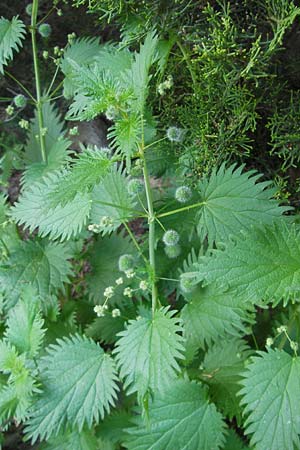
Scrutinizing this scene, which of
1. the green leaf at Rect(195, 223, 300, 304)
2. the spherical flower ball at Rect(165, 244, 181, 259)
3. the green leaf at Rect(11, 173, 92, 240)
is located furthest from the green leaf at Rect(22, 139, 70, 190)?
the green leaf at Rect(195, 223, 300, 304)

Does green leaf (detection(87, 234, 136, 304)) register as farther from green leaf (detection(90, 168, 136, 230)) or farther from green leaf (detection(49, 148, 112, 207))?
green leaf (detection(49, 148, 112, 207))

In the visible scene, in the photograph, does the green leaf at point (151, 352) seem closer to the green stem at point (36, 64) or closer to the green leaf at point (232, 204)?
the green leaf at point (232, 204)

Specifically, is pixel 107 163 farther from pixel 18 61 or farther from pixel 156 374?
pixel 18 61

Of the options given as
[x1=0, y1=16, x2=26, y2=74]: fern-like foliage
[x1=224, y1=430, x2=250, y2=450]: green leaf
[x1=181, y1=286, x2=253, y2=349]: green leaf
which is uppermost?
[x1=0, y1=16, x2=26, y2=74]: fern-like foliage

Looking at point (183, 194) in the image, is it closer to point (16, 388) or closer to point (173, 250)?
point (173, 250)

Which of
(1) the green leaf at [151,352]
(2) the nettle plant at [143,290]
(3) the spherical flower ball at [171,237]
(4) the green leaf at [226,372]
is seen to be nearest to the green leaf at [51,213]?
(2) the nettle plant at [143,290]

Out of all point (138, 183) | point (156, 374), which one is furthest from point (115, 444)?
point (138, 183)

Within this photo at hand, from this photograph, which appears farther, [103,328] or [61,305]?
[61,305]

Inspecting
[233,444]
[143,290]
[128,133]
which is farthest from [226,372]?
[128,133]
